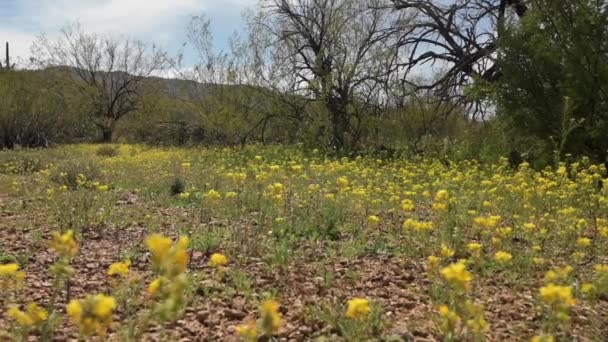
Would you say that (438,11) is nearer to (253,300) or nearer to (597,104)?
(597,104)

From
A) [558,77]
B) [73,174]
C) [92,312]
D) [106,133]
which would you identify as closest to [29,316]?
[92,312]

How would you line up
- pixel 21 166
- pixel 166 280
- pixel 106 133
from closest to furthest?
pixel 166 280 < pixel 21 166 < pixel 106 133

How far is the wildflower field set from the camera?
2.29 metres

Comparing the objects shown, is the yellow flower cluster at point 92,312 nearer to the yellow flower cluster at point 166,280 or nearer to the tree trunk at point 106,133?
the yellow flower cluster at point 166,280

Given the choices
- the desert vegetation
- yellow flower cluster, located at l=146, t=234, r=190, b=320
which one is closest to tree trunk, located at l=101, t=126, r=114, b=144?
the desert vegetation

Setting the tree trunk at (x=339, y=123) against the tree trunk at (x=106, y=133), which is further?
the tree trunk at (x=106, y=133)

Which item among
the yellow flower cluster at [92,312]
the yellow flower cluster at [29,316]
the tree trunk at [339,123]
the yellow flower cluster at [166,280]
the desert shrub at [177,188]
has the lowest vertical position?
the yellow flower cluster at [29,316]

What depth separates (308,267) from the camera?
3824 mm

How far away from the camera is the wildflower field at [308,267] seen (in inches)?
90.1

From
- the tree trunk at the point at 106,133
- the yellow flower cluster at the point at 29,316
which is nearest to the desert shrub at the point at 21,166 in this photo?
the yellow flower cluster at the point at 29,316

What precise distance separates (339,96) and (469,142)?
380 cm

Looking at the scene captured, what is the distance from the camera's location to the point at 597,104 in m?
8.50

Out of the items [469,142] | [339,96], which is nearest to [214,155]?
[339,96]

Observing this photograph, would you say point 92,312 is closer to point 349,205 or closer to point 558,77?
point 349,205
